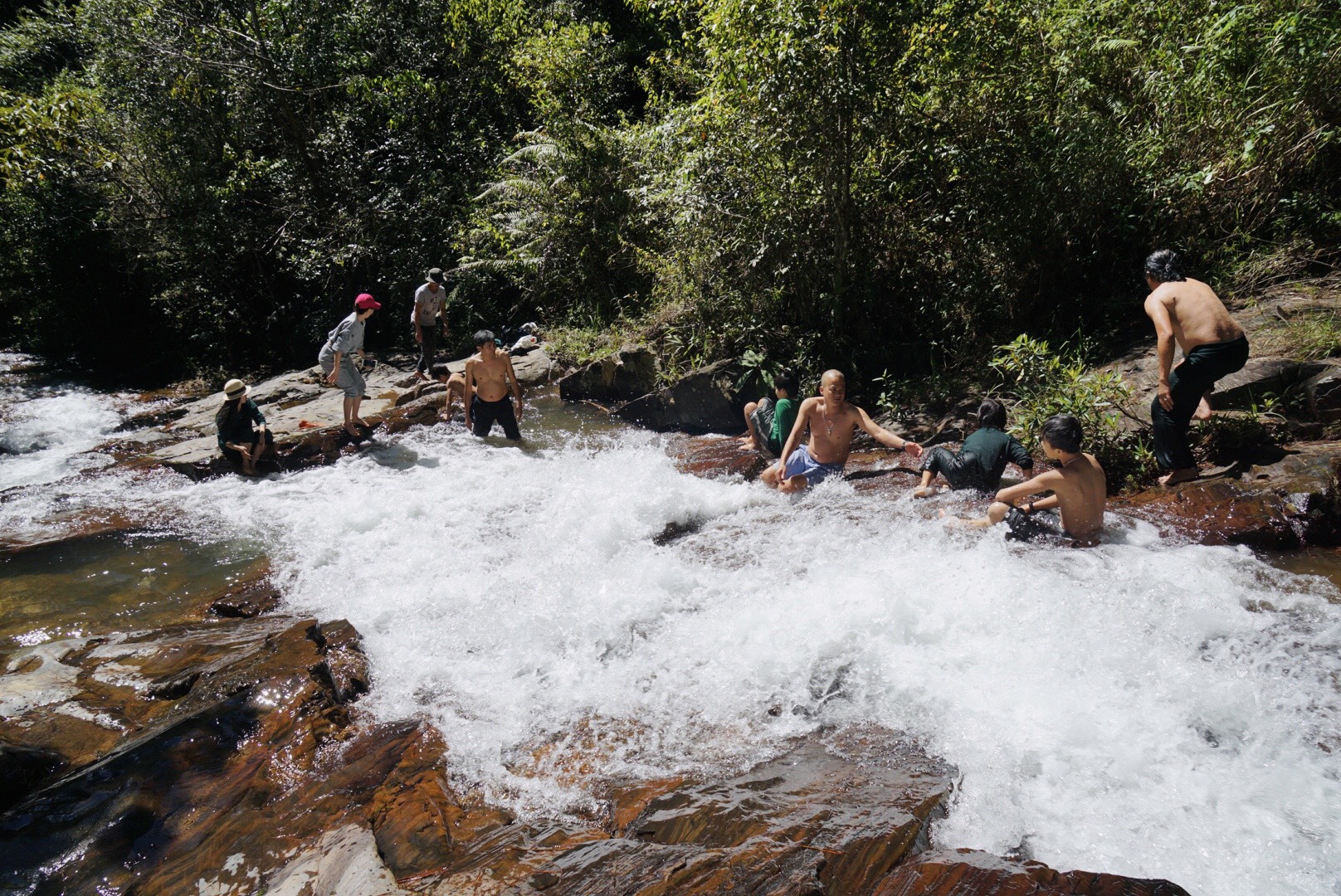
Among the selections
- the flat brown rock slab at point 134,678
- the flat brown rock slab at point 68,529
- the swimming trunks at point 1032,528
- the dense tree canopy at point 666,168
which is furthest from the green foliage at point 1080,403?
the flat brown rock slab at point 68,529

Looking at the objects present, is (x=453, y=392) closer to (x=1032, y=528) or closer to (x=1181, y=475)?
(x=1032, y=528)

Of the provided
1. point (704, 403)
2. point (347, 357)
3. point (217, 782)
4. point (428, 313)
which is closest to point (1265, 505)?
point (704, 403)

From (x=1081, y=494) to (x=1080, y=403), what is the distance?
5.40 ft

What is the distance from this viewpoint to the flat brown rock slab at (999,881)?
2334 millimetres

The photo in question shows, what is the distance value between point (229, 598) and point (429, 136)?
1419cm

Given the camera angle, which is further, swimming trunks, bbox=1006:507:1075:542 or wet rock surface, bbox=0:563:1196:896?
swimming trunks, bbox=1006:507:1075:542

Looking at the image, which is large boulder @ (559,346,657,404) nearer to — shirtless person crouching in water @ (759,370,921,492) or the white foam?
shirtless person crouching in water @ (759,370,921,492)

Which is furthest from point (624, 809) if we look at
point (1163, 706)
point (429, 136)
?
point (429, 136)

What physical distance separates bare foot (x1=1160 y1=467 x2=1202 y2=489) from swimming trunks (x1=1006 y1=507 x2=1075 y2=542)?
1.10m

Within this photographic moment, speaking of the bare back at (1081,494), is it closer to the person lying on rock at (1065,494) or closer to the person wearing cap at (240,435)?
the person lying on rock at (1065,494)

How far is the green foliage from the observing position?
6.13 m

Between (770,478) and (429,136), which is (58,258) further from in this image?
(770,478)

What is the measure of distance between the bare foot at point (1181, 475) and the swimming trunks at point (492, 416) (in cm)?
710

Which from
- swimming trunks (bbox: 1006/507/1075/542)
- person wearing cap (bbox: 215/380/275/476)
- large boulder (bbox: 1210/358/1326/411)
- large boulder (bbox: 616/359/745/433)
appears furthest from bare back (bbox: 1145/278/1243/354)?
person wearing cap (bbox: 215/380/275/476)
